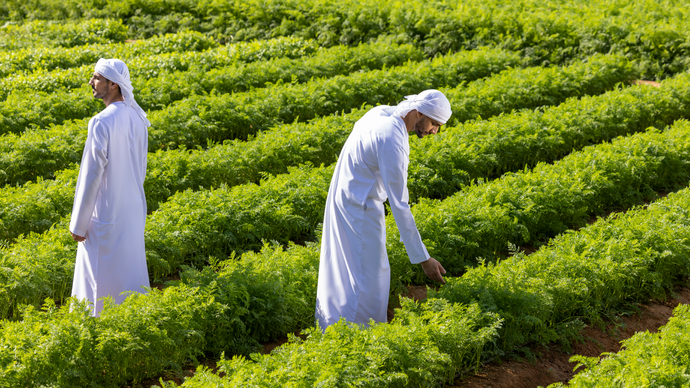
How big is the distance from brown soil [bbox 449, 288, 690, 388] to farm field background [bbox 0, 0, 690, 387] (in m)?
0.12

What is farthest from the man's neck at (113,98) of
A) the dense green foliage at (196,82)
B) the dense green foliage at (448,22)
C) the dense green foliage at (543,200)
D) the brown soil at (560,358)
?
the dense green foliage at (448,22)

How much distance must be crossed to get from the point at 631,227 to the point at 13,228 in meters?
6.91

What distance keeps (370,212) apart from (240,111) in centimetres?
695

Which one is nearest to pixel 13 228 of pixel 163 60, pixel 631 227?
pixel 631 227

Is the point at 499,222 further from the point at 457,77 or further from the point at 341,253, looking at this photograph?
the point at 457,77

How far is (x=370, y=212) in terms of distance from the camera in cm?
498

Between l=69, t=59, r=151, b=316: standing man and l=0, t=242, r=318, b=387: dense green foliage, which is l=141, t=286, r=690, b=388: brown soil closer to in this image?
l=0, t=242, r=318, b=387: dense green foliage

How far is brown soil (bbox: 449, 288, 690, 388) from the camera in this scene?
211 inches

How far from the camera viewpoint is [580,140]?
1105 cm

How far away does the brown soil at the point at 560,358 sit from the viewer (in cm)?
536

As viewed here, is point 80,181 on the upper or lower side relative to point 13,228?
upper

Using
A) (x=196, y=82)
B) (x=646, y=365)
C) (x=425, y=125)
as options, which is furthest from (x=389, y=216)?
(x=196, y=82)

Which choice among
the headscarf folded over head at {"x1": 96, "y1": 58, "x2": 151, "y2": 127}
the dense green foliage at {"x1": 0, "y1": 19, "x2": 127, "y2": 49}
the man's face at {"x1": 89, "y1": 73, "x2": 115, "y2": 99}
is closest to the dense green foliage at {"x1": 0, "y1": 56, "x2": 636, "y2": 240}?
the man's face at {"x1": 89, "y1": 73, "x2": 115, "y2": 99}

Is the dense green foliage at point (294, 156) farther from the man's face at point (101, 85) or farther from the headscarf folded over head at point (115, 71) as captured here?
the headscarf folded over head at point (115, 71)
